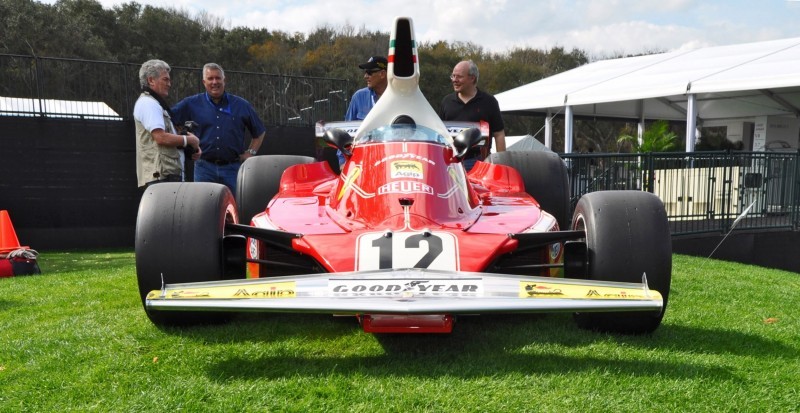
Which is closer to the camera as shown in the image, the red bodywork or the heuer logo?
the red bodywork

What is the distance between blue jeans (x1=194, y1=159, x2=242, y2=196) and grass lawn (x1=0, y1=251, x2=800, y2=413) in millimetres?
1996

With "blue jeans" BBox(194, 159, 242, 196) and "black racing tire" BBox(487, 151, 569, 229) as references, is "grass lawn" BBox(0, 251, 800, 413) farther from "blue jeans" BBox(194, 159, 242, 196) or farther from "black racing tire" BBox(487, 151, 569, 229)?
"blue jeans" BBox(194, 159, 242, 196)

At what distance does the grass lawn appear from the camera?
250 centimetres

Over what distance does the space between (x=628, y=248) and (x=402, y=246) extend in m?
1.10

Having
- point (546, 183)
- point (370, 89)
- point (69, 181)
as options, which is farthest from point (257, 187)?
point (69, 181)

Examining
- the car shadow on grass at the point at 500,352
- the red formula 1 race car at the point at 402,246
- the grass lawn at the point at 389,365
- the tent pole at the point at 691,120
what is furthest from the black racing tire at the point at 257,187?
the tent pole at the point at 691,120

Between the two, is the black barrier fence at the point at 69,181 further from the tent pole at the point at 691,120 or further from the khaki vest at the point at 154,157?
the tent pole at the point at 691,120

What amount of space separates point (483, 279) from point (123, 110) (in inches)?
374

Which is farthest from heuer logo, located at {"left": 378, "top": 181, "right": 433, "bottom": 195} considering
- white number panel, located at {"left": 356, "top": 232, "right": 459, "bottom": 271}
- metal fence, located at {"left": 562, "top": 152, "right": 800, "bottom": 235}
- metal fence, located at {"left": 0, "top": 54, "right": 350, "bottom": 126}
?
metal fence, located at {"left": 0, "top": 54, "right": 350, "bottom": 126}

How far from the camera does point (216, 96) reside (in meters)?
6.00

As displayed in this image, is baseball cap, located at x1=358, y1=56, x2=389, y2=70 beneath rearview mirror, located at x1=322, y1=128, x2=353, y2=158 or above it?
above

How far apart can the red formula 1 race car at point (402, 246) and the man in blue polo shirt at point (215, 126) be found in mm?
1539

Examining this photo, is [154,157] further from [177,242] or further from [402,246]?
[402,246]

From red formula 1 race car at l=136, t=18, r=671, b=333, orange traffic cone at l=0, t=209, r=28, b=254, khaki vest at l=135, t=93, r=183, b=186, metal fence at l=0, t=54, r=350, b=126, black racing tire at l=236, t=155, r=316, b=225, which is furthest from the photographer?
metal fence at l=0, t=54, r=350, b=126
